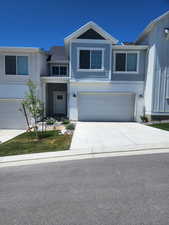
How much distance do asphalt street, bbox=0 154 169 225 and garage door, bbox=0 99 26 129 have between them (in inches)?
397

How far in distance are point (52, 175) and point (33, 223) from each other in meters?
1.86

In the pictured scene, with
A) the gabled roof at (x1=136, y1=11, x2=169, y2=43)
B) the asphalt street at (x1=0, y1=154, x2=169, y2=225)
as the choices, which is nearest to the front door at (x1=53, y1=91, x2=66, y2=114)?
the gabled roof at (x1=136, y1=11, x2=169, y2=43)

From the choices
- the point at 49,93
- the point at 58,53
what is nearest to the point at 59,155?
the point at 49,93

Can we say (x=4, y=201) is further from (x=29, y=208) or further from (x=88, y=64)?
(x=88, y=64)

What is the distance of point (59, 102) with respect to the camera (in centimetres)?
1811

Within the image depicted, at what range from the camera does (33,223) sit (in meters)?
2.70


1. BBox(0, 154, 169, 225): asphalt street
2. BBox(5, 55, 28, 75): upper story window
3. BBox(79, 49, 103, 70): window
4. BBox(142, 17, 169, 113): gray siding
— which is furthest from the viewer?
BBox(5, 55, 28, 75): upper story window

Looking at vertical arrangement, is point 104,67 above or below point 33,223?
above

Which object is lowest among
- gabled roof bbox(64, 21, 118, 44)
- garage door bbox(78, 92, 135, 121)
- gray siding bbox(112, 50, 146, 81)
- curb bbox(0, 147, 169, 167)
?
curb bbox(0, 147, 169, 167)

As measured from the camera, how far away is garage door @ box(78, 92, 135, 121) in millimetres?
14672

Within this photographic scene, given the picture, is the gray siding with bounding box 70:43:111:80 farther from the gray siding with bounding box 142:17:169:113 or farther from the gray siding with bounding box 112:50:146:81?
the gray siding with bounding box 142:17:169:113

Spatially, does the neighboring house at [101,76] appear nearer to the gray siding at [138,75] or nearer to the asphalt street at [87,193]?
the gray siding at [138,75]

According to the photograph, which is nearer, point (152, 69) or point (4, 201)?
point (4, 201)

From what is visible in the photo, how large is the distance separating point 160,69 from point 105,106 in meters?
5.39
